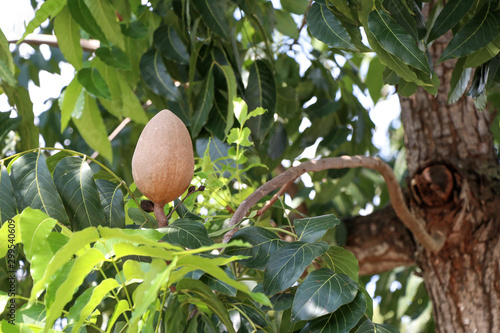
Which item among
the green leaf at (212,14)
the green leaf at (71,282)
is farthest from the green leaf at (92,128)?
the green leaf at (71,282)

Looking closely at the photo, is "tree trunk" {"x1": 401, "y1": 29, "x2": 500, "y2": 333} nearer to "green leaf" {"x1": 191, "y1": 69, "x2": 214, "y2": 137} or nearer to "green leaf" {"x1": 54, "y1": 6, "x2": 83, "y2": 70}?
"green leaf" {"x1": 191, "y1": 69, "x2": 214, "y2": 137}

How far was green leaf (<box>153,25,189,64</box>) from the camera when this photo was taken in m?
1.03

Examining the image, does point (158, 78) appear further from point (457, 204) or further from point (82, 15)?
point (457, 204)

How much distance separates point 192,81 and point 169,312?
60 cm

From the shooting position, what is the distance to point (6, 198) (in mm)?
575

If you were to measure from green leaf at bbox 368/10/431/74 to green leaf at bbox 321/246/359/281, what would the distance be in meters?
0.21

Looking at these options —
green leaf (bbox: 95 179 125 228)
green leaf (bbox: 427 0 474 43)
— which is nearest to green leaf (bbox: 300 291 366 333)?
green leaf (bbox: 95 179 125 228)

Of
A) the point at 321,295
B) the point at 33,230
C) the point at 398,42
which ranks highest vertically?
the point at 398,42

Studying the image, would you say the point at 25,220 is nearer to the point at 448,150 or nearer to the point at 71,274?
the point at 71,274

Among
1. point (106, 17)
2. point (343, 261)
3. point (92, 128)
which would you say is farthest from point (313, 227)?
point (92, 128)

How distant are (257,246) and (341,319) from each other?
11 cm

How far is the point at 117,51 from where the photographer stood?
3.46 feet

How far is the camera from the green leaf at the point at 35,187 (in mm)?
561

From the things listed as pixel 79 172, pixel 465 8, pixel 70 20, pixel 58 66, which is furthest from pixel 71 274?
pixel 58 66
